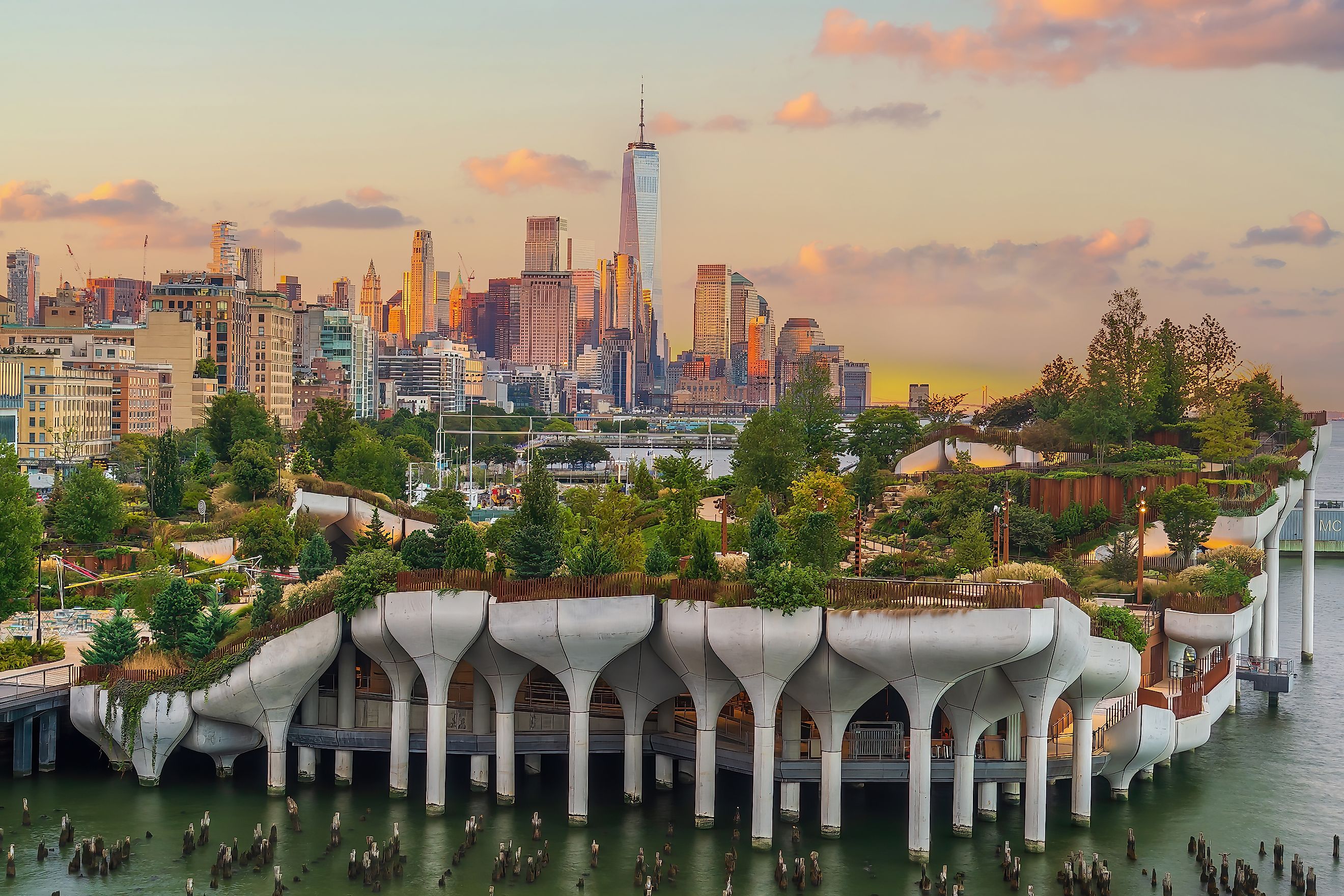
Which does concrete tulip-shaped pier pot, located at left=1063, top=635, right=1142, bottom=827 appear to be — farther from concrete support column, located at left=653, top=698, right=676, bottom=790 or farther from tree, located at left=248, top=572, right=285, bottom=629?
tree, located at left=248, top=572, right=285, bottom=629

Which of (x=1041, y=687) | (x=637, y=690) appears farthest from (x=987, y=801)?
(x=637, y=690)

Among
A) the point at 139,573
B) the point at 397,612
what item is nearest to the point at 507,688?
the point at 397,612

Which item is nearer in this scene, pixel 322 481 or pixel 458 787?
pixel 458 787

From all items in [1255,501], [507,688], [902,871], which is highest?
[1255,501]

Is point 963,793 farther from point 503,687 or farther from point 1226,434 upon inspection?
point 1226,434

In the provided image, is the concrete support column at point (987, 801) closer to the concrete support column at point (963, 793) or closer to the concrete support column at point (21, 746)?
the concrete support column at point (963, 793)

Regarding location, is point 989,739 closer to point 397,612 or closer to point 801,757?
point 801,757
